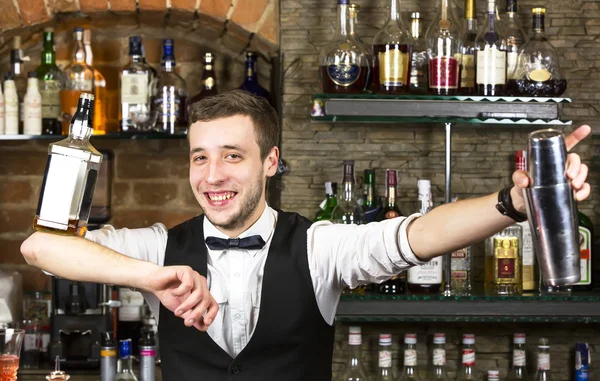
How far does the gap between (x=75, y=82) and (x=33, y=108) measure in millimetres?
142

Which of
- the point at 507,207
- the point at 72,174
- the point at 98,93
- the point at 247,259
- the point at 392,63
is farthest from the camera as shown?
the point at 98,93

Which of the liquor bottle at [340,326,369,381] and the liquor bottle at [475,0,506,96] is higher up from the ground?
the liquor bottle at [475,0,506,96]

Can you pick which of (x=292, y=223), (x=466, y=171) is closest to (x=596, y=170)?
(x=466, y=171)

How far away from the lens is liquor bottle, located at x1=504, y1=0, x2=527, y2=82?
8.46 feet

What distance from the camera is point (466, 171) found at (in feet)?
9.15

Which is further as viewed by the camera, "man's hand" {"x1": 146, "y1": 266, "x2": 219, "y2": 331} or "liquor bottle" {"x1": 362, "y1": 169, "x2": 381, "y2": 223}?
"liquor bottle" {"x1": 362, "y1": 169, "x2": 381, "y2": 223}

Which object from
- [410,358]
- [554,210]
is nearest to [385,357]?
[410,358]

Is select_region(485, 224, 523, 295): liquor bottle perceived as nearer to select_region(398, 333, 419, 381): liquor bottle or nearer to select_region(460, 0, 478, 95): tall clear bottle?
select_region(398, 333, 419, 381): liquor bottle

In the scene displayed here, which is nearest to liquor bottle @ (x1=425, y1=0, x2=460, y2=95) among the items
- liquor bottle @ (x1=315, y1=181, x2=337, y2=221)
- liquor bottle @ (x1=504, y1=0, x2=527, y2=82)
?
liquor bottle @ (x1=504, y1=0, x2=527, y2=82)

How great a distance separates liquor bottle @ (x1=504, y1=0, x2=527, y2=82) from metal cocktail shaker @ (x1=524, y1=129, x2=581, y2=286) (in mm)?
1570

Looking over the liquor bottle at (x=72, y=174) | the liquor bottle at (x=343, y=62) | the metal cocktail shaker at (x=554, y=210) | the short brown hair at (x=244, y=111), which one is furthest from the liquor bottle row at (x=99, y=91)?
the metal cocktail shaker at (x=554, y=210)

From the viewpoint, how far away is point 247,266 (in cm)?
191

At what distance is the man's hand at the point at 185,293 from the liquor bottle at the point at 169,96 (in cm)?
144

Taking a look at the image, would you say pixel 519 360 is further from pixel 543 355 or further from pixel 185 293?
pixel 185 293
